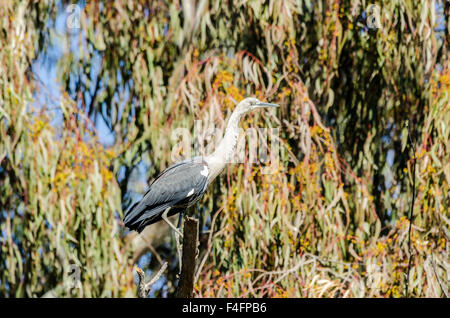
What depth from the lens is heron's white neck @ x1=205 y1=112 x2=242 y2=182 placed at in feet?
12.6

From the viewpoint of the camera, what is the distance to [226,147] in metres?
3.84

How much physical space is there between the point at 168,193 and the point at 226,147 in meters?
0.37

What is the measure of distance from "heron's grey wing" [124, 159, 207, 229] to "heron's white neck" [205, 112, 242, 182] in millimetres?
52

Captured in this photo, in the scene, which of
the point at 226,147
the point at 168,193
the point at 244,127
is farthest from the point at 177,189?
the point at 244,127

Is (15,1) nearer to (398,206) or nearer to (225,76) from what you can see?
(225,76)

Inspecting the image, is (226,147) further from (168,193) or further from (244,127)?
(244,127)

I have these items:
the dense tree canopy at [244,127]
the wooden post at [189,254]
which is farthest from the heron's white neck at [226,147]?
the dense tree canopy at [244,127]

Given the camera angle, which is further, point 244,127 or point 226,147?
point 244,127

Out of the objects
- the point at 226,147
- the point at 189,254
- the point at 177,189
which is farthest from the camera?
the point at 177,189

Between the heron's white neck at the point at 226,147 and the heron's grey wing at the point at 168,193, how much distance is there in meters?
0.05

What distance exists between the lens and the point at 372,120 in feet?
19.7
